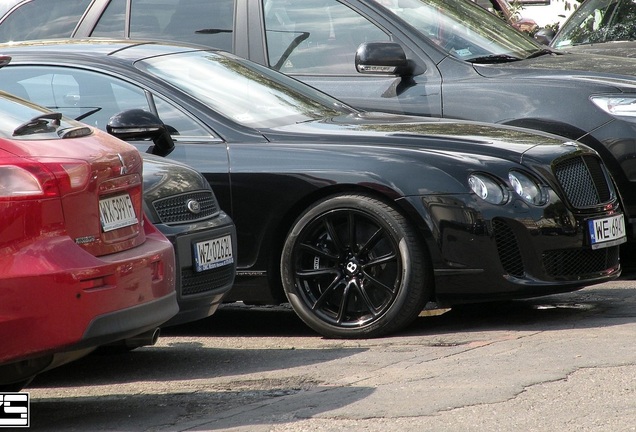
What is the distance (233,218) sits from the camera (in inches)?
272

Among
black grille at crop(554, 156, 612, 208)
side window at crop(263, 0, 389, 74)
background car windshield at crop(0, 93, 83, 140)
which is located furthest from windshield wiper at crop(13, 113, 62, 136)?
side window at crop(263, 0, 389, 74)

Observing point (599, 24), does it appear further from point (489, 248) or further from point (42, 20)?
point (489, 248)

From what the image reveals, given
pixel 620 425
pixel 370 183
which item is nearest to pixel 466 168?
pixel 370 183

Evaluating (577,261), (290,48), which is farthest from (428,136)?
(290,48)

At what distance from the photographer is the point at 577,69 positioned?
8.34 meters

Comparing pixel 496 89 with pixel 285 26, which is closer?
pixel 496 89

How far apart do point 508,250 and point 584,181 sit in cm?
77

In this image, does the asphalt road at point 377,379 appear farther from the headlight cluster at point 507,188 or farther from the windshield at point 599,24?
the windshield at point 599,24

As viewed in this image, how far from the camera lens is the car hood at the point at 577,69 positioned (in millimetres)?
8125

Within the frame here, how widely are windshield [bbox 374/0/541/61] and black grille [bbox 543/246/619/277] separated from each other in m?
2.04

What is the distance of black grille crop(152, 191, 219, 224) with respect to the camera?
6074 mm

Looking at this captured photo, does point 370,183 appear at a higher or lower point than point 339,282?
higher

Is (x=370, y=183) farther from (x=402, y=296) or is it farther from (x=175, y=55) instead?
(x=175, y=55)

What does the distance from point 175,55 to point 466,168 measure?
6.64ft
